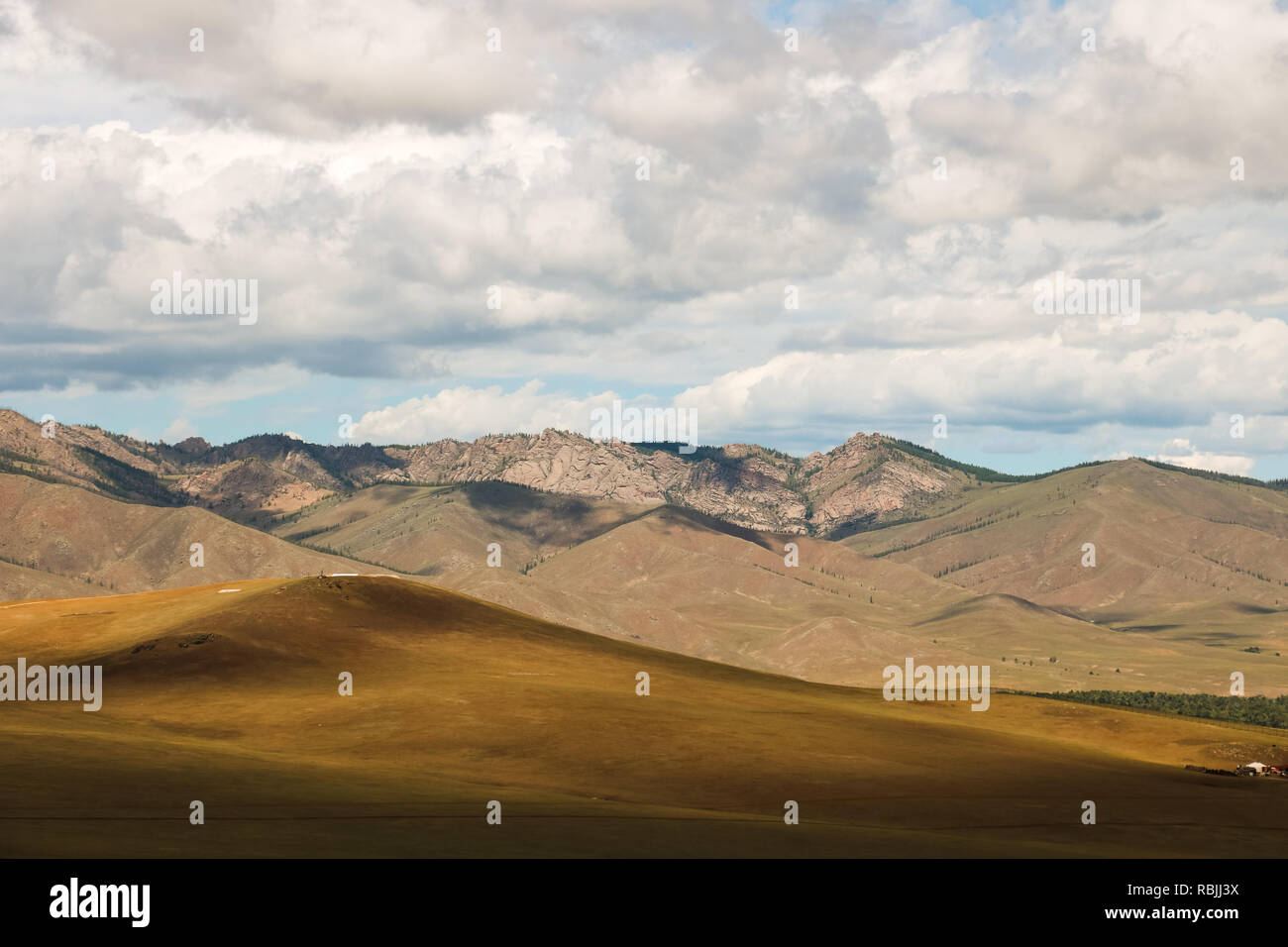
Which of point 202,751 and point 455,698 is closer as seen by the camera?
point 202,751

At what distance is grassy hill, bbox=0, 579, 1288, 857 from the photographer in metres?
72.3

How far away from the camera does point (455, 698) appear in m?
145

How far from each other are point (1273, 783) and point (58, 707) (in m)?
131

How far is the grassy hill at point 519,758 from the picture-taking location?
237 feet

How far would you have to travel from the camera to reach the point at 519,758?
11719cm

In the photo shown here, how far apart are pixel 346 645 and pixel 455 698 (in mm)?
39735
